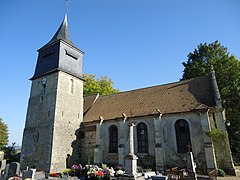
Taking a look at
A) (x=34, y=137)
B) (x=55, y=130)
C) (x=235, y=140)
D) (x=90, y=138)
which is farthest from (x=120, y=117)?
(x=235, y=140)

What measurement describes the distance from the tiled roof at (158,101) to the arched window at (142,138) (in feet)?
3.95

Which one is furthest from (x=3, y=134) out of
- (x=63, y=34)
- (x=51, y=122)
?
(x=63, y=34)

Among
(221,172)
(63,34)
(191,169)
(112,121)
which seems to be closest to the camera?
(191,169)

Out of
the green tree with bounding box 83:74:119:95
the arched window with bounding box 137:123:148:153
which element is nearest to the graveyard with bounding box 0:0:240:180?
the arched window with bounding box 137:123:148:153

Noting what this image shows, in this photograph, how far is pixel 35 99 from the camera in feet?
61.5

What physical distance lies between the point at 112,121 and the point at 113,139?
1.79 m

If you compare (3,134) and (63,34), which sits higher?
(63,34)

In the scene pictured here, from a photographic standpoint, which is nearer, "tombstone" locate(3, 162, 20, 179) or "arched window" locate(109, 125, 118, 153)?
"tombstone" locate(3, 162, 20, 179)

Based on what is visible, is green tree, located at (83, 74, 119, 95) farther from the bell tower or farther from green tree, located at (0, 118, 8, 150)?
green tree, located at (0, 118, 8, 150)

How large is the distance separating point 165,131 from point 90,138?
812 cm

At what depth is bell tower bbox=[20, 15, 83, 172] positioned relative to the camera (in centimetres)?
1554

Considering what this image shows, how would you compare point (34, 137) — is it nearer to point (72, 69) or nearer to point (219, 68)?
point (72, 69)

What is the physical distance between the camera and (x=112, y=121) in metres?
17.0

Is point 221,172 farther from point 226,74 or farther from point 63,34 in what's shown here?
point 63,34
